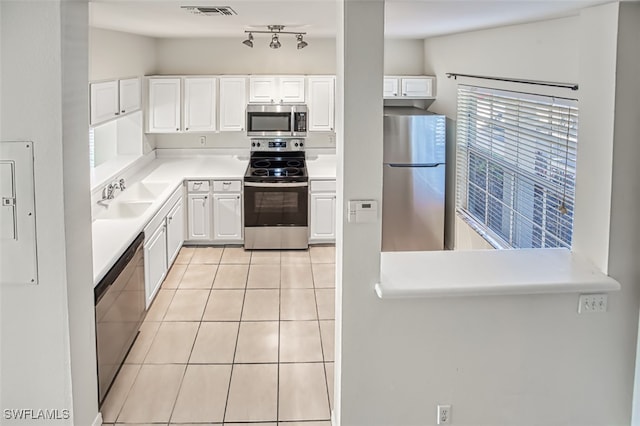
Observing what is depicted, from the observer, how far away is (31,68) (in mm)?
2744

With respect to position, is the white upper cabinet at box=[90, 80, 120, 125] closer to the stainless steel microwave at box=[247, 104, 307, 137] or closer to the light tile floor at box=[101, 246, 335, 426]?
the light tile floor at box=[101, 246, 335, 426]

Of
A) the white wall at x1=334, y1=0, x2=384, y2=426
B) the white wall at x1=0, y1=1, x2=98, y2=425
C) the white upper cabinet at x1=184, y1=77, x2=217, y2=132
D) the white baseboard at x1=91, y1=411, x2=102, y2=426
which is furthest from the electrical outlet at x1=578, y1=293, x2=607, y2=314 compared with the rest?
the white upper cabinet at x1=184, y1=77, x2=217, y2=132

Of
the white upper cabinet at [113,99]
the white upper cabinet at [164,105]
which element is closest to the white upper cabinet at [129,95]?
the white upper cabinet at [113,99]

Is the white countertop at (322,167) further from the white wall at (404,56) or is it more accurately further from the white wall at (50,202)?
the white wall at (50,202)

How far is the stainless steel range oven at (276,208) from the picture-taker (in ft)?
21.8

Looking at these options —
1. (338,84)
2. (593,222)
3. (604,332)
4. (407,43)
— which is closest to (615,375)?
(604,332)

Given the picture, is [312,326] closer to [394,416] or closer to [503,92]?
[394,416]

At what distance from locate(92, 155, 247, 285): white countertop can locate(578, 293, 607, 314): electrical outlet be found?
257 centimetres

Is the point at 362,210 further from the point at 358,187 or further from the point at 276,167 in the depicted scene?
the point at 276,167

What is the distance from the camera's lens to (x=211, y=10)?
384cm

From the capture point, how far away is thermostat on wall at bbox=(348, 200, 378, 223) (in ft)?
9.42

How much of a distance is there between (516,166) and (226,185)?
3237mm

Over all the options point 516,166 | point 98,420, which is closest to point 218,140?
point 516,166

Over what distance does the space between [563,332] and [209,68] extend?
17.8 ft
